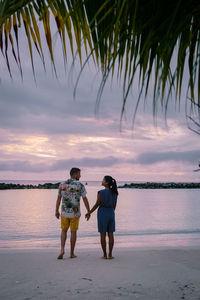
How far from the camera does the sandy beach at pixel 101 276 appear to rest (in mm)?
4613

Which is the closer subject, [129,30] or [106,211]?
[129,30]

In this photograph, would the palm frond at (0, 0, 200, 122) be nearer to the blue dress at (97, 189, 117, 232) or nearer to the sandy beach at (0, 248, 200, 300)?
the sandy beach at (0, 248, 200, 300)

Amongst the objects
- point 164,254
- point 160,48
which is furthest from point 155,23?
point 164,254

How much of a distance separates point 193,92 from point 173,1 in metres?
0.40

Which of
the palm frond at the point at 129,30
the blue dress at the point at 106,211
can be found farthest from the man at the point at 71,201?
the palm frond at the point at 129,30

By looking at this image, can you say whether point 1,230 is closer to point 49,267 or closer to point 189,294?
point 49,267

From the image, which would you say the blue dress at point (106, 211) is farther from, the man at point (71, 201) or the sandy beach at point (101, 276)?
the sandy beach at point (101, 276)

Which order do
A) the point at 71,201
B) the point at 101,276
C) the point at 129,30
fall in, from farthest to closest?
the point at 71,201, the point at 101,276, the point at 129,30

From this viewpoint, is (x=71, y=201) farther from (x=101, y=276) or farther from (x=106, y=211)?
(x=101, y=276)

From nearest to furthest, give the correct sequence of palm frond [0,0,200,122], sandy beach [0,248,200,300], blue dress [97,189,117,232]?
palm frond [0,0,200,122]
sandy beach [0,248,200,300]
blue dress [97,189,117,232]

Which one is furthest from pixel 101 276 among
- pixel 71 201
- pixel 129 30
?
pixel 129 30

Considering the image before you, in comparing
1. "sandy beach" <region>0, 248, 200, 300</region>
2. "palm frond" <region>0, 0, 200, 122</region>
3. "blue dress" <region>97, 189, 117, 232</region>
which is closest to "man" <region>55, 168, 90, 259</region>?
"blue dress" <region>97, 189, 117, 232</region>

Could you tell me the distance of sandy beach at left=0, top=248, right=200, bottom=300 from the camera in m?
4.61

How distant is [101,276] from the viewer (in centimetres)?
554
